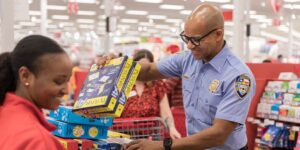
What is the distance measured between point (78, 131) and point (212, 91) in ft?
Answer: 2.71

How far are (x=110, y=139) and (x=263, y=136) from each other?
10.5 ft

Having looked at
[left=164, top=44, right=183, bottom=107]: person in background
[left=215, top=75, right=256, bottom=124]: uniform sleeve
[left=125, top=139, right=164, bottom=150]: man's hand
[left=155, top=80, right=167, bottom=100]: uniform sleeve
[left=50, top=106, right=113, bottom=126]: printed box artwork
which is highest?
[left=215, top=75, right=256, bottom=124]: uniform sleeve

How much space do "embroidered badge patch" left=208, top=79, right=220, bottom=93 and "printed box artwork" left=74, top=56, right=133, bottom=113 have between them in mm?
587

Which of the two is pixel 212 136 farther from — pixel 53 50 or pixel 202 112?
pixel 53 50

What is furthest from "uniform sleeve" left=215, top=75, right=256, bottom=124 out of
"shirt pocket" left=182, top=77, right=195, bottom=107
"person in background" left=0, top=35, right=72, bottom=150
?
"person in background" left=0, top=35, right=72, bottom=150

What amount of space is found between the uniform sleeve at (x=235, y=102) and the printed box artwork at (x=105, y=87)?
0.61 meters

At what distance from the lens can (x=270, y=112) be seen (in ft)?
17.0

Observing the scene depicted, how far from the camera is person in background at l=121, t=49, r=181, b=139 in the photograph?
12.6ft

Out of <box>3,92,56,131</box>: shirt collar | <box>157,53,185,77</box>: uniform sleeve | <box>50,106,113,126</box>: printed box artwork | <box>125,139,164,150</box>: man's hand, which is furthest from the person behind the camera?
<box>157,53,185,77</box>: uniform sleeve

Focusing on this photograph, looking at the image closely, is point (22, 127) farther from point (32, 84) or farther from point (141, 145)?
point (141, 145)

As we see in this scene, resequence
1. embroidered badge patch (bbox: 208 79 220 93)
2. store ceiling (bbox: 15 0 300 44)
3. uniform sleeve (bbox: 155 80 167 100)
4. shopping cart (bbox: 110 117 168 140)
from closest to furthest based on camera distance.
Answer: embroidered badge patch (bbox: 208 79 220 93)
shopping cart (bbox: 110 117 168 140)
uniform sleeve (bbox: 155 80 167 100)
store ceiling (bbox: 15 0 300 44)

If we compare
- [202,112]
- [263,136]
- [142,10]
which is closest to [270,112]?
[263,136]

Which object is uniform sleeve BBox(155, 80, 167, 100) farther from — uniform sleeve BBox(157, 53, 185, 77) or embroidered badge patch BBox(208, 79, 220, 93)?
embroidered badge patch BBox(208, 79, 220, 93)

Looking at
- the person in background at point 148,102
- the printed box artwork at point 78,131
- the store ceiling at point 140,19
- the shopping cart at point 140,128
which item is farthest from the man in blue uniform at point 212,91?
the store ceiling at point 140,19
